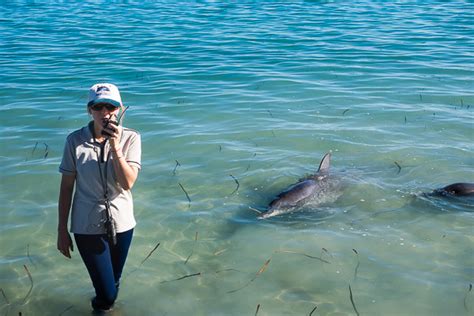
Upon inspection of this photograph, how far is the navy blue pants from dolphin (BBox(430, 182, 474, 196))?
4.84 metres

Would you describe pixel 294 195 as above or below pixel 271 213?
above

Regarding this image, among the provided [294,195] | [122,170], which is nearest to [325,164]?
[294,195]

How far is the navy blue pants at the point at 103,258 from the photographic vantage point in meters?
4.78

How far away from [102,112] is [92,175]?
0.56 meters

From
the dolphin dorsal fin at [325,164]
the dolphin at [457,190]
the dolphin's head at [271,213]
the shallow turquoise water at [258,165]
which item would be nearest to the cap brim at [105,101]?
the shallow turquoise water at [258,165]

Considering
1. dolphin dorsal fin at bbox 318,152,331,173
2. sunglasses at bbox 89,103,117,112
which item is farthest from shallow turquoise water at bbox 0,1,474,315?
sunglasses at bbox 89,103,117,112

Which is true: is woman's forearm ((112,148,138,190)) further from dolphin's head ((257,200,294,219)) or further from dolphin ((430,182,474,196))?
dolphin ((430,182,474,196))

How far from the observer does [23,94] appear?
1348cm

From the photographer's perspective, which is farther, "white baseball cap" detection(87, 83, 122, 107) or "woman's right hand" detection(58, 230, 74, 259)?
"woman's right hand" detection(58, 230, 74, 259)

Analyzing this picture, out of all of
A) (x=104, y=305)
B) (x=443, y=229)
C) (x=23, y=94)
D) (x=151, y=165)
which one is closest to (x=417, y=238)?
(x=443, y=229)

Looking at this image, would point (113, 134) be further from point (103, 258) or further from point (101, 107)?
point (103, 258)

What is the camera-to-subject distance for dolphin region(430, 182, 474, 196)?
306 inches

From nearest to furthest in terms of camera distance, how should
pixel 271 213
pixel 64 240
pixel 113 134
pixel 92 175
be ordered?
pixel 113 134 → pixel 92 175 → pixel 64 240 → pixel 271 213

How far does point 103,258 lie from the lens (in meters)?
4.84
